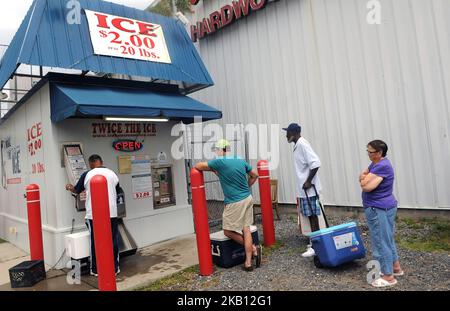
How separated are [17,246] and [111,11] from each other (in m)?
5.33

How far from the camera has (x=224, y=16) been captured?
9.34 metres

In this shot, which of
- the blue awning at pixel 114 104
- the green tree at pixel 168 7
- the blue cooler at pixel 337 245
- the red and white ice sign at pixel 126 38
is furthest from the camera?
the green tree at pixel 168 7

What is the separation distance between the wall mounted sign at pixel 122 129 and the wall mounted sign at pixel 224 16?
12.9ft

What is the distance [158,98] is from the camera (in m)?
6.55

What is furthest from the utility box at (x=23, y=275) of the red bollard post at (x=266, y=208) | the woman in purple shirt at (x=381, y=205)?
the woman in purple shirt at (x=381, y=205)

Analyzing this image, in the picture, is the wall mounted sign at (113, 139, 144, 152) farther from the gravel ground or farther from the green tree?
the green tree

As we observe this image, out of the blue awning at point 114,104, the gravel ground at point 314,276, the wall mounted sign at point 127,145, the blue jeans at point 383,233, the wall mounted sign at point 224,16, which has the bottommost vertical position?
the gravel ground at point 314,276

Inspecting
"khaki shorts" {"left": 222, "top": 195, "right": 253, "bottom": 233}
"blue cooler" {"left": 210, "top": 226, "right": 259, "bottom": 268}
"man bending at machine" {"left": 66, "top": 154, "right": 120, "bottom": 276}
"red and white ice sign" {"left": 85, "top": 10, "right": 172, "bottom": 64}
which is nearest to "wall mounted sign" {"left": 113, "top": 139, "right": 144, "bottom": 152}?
"man bending at machine" {"left": 66, "top": 154, "right": 120, "bottom": 276}

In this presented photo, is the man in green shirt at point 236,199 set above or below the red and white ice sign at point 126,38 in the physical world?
below

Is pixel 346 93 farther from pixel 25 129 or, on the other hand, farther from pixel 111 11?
pixel 25 129

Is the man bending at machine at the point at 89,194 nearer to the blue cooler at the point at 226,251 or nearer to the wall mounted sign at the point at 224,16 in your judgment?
the blue cooler at the point at 226,251

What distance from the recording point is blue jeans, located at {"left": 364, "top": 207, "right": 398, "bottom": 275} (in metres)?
3.92

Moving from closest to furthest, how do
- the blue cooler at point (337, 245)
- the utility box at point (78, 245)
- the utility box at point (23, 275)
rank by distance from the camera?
1. the blue cooler at point (337, 245)
2. the utility box at point (23, 275)
3. the utility box at point (78, 245)

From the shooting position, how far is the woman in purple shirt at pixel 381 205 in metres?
3.92
